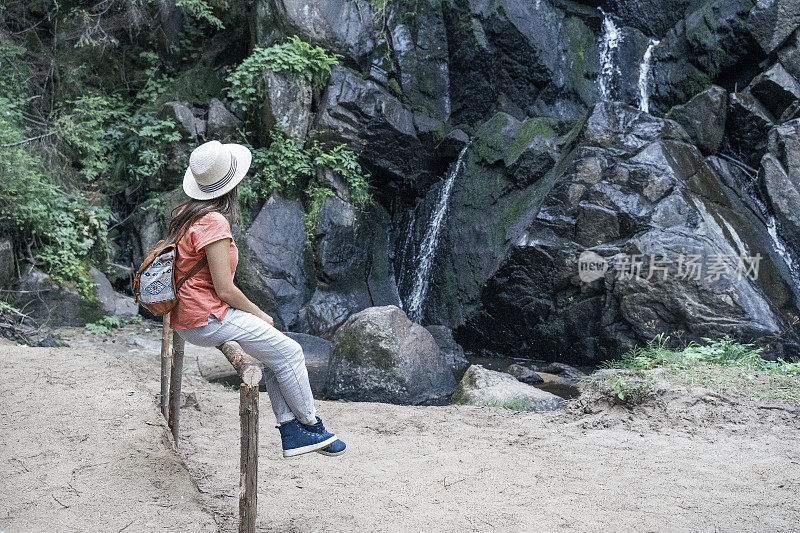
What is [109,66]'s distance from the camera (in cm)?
1242

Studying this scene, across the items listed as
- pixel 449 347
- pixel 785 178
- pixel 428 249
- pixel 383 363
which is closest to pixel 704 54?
pixel 785 178

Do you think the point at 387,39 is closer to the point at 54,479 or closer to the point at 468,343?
the point at 468,343

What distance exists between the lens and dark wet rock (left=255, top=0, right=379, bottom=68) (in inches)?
464

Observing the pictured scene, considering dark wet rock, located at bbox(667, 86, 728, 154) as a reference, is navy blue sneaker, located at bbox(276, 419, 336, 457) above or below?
below

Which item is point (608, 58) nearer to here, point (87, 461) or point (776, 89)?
point (776, 89)

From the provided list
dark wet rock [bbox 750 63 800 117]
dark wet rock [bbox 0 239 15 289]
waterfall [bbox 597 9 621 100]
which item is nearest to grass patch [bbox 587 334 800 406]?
dark wet rock [bbox 750 63 800 117]

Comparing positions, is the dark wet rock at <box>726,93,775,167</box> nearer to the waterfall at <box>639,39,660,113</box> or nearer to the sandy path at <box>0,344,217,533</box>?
the waterfall at <box>639,39,660,113</box>

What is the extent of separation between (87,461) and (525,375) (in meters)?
6.07

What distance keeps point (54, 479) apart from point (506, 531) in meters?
2.49

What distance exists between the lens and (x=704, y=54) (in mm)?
12195

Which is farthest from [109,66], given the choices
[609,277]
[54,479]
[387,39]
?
[54,479]

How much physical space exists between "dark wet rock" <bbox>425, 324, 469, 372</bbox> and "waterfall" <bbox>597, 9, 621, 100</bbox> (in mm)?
6001

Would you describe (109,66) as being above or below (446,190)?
above

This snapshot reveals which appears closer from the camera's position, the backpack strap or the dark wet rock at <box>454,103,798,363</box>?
the backpack strap
